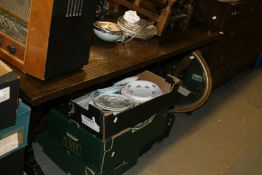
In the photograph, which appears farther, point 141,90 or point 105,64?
point 141,90

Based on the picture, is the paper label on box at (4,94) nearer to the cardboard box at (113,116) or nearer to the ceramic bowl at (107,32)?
the cardboard box at (113,116)

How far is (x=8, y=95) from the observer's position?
40.0 inches

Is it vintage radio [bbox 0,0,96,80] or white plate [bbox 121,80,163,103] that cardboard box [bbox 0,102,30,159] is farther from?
white plate [bbox 121,80,163,103]

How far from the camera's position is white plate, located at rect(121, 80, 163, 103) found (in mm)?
1678

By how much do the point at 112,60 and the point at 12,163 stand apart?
0.61 metres

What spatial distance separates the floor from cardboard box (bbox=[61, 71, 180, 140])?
0.44 meters

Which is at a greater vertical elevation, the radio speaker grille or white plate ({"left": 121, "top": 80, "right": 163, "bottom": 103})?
the radio speaker grille

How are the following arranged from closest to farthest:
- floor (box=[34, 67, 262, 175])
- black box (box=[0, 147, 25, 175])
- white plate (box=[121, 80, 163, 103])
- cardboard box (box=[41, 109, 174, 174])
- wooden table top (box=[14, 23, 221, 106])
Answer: wooden table top (box=[14, 23, 221, 106]), black box (box=[0, 147, 25, 175]), cardboard box (box=[41, 109, 174, 174]), white plate (box=[121, 80, 163, 103]), floor (box=[34, 67, 262, 175])

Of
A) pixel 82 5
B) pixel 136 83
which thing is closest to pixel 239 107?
pixel 136 83

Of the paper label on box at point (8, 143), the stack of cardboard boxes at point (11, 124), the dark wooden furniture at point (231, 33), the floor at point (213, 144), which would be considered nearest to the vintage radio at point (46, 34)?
the stack of cardboard boxes at point (11, 124)

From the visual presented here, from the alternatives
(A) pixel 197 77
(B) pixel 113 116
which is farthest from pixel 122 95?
(A) pixel 197 77

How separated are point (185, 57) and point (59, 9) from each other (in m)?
1.50

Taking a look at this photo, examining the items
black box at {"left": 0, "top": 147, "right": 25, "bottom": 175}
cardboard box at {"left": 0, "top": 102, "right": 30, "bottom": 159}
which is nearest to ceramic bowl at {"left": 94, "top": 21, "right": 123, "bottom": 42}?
cardboard box at {"left": 0, "top": 102, "right": 30, "bottom": 159}

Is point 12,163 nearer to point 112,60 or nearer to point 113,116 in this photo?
point 113,116
